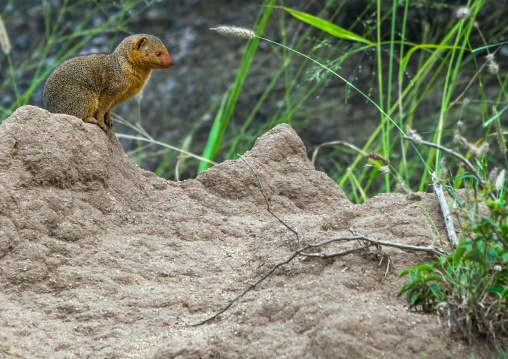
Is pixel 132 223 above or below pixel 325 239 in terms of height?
below

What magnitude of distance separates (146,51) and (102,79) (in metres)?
0.34

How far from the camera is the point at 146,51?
3.55m

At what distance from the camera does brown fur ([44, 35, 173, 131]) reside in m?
3.16

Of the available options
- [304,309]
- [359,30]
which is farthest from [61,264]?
[359,30]

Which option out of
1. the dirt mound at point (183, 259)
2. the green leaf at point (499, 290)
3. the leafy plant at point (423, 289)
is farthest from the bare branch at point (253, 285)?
the green leaf at point (499, 290)

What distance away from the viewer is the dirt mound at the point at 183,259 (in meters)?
1.77

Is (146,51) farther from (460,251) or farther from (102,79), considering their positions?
(460,251)

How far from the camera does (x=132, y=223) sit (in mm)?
2562

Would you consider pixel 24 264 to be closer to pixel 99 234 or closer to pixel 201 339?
pixel 99 234

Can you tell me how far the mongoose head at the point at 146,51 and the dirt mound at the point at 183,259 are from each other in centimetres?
84

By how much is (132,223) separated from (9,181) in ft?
1.63

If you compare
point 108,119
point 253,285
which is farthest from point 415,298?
point 108,119

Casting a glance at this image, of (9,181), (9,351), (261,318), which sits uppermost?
(9,181)

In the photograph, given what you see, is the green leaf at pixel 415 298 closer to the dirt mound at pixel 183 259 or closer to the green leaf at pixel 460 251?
the dirt mound at pixel 183 259
